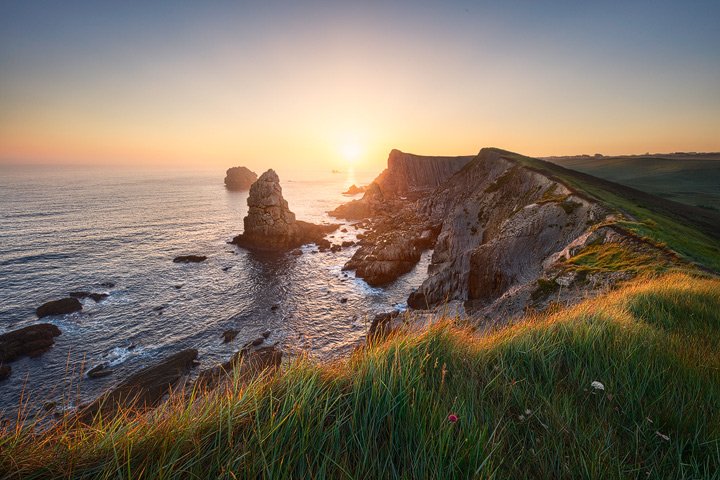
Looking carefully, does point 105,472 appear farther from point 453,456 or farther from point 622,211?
point 622,211

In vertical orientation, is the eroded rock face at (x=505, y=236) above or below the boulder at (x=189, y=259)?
above

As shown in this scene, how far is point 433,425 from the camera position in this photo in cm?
249

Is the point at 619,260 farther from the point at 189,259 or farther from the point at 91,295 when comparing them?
the point at 189,259

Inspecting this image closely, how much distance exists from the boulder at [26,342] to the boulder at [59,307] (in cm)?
383

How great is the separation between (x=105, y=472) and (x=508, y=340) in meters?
4.65

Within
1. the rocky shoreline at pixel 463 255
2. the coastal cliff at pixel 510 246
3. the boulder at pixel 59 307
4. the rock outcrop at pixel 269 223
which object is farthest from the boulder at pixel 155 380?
the rock outcrop at pixel 269 223

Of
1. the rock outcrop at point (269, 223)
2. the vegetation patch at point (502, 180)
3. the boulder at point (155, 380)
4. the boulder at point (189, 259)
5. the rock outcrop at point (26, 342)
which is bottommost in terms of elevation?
the boulder at point (155, 380)

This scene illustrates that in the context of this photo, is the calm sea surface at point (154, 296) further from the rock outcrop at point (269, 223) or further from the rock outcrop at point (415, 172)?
the rock outcrop at point (415, 172)

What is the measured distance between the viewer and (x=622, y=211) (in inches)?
810

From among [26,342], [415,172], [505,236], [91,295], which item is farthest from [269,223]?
[415,172]

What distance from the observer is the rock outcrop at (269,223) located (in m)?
54.5

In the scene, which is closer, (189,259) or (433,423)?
(433,423)

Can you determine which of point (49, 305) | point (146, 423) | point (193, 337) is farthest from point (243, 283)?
point (146, 423)

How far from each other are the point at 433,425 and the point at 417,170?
4796 inches
